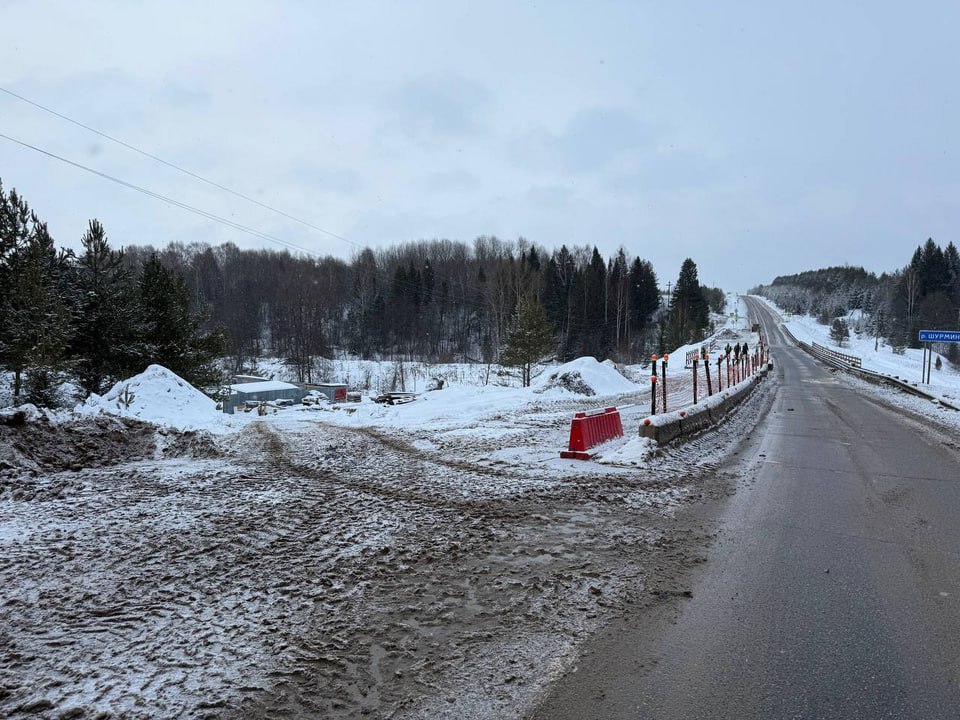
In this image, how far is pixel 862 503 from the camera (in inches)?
250

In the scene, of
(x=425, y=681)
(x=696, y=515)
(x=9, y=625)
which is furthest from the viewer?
(x=696, y=515)

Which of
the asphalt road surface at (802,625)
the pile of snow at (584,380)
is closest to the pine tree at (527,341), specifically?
the pile of snow at (584,380)

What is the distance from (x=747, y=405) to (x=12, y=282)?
996 inches

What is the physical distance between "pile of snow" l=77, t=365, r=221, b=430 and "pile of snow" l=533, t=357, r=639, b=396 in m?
11.6

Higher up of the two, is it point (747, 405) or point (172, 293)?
point (172, 293)

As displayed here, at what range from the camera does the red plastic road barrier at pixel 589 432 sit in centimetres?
882

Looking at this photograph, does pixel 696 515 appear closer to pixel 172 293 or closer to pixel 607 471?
pixel 607 471

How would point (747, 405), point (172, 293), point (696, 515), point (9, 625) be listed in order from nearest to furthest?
point (9, 625)
point (696, 515)
point (747, 405)
point (172, 293)

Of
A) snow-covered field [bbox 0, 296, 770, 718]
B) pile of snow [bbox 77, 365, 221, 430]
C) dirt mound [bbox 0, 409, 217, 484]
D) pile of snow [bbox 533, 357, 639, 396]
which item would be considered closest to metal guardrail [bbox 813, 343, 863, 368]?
pile of snow [bbox 533, 357, 639, 396]

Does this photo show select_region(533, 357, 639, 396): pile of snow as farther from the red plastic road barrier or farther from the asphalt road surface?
the asphalt road surface

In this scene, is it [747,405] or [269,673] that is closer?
[269,673]

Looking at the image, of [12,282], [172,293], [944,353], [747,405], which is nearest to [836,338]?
[944,353]

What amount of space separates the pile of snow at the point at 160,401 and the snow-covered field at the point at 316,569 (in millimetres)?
4556

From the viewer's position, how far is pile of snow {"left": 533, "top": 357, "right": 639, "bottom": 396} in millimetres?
21922
